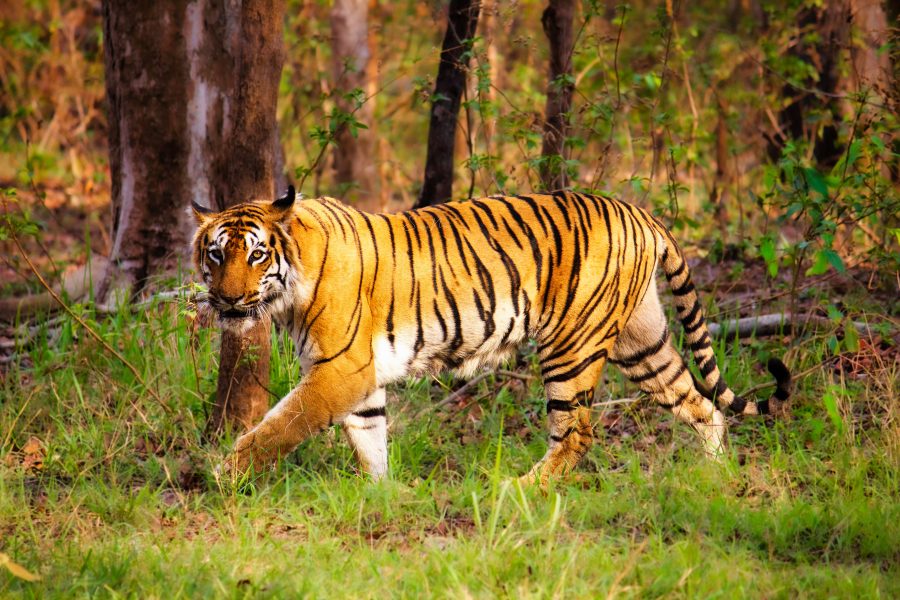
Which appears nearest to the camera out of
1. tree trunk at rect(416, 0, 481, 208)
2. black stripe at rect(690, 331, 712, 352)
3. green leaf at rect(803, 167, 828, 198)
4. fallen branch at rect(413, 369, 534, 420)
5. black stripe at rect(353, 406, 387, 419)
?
black stripe at rect(353, 406, 387, 419)

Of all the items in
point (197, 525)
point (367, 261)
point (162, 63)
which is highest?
point (162, 63)

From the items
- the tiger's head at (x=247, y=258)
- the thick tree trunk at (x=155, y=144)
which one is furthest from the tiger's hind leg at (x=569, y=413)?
the thick tree trunk at (x=155, y=144)

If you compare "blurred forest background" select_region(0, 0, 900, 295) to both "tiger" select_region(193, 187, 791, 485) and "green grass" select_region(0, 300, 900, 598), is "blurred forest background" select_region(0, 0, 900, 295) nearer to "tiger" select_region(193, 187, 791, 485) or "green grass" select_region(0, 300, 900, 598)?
"tiger" select_region(193, 187, 791, 485)

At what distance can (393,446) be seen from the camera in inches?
199

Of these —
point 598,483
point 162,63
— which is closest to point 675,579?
point 598,483

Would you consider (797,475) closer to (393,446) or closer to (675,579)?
(675,579)

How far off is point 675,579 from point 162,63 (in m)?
4.78

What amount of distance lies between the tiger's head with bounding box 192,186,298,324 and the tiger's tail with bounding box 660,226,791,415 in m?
1.86

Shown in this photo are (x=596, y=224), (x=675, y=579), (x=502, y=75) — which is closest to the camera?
(x=675, y=579)

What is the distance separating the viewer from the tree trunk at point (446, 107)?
6.66 metres

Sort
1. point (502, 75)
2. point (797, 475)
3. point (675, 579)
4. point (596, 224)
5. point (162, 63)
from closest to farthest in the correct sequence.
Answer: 1. point (675, 579)
2. point (797, 475)
3. point (596, 224)
4. point (162, 63)
5. point (502, 75)

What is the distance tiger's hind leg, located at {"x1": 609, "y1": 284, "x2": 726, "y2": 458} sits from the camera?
5160 millimetres

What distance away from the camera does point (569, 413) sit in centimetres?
492

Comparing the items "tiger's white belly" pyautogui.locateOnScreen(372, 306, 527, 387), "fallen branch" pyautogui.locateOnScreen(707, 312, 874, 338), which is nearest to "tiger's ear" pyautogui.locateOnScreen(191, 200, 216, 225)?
"tiger's white belly" pyautogui.locateOnScreen(372, 306, 527, 387)
